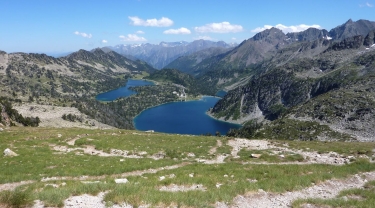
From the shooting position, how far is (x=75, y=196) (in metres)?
15.1

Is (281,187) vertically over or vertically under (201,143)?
over

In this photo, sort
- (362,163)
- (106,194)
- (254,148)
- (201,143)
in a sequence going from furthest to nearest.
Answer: (201,143), (254,148), (362,163), (106,194)

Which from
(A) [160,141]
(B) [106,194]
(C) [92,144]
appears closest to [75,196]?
(B) [106,194]

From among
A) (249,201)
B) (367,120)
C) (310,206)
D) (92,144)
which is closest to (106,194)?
(249,201)

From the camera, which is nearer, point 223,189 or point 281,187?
point 223,189

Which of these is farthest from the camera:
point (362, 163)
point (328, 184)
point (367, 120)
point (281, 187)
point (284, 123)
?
point (284, 123)

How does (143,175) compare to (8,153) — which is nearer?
(143,175)

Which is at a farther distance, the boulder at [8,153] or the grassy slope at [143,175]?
the boulder at [8,153]

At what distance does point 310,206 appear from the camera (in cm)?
1532

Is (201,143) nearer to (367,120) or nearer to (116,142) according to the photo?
(116,142)

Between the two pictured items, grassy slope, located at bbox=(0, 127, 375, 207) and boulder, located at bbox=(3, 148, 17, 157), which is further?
boulder, located at bbox=(3, 148, 17, 157)

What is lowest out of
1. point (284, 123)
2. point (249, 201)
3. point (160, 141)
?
point (284, 123)

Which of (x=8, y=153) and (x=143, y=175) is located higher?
(x=143, y=175)

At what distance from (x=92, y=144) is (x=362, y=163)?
32.9 metres
